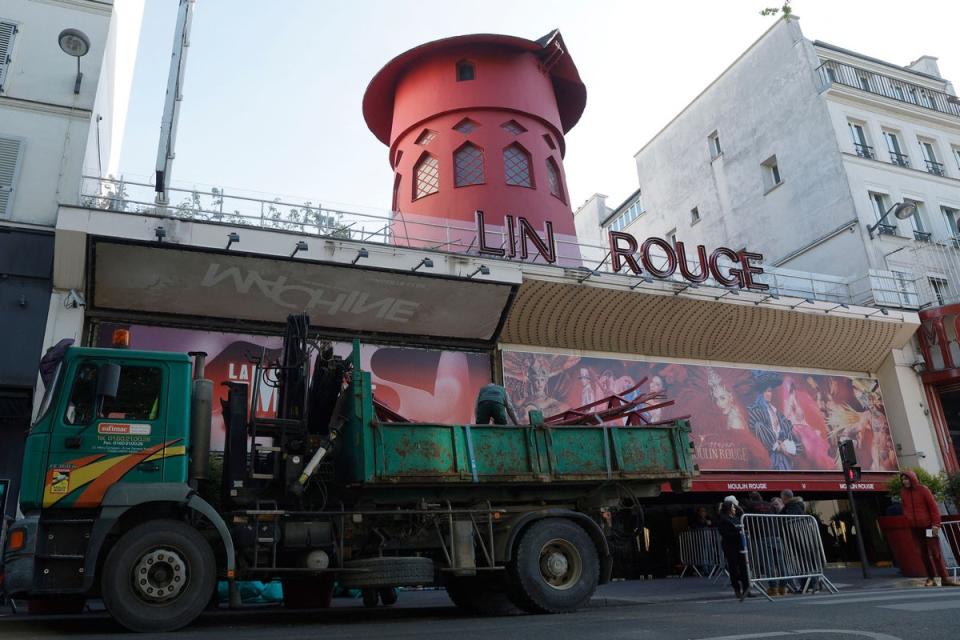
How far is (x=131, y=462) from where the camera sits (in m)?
7.64

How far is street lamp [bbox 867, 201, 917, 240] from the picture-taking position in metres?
23.0

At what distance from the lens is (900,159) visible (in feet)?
87.1

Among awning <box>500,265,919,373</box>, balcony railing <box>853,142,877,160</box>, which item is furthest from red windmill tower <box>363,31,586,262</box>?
balcony railing <box>853,142,877,160</box>

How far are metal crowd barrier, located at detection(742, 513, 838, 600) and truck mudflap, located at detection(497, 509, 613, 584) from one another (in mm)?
2575

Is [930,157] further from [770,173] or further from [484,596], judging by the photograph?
[484,596]

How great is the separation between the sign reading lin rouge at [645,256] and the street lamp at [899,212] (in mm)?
5821

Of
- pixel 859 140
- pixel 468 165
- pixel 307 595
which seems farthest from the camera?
pixel 859 140

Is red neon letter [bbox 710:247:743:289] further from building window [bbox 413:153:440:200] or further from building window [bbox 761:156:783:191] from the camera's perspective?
building window [bbox 761:156:783:191]

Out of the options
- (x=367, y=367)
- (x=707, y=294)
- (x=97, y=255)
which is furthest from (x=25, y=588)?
(x=707, y=294)

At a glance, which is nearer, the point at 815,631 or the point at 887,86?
the point at 815,631

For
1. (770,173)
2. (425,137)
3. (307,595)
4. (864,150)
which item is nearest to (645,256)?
(425,137)

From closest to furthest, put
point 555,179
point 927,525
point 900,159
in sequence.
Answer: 1. point 927,525
2. point 555,179
3. point 900,159

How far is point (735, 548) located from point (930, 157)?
23.4 meters

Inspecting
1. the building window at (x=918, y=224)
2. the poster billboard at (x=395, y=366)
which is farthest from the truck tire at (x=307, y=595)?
the building window at (x=918, y=224)
